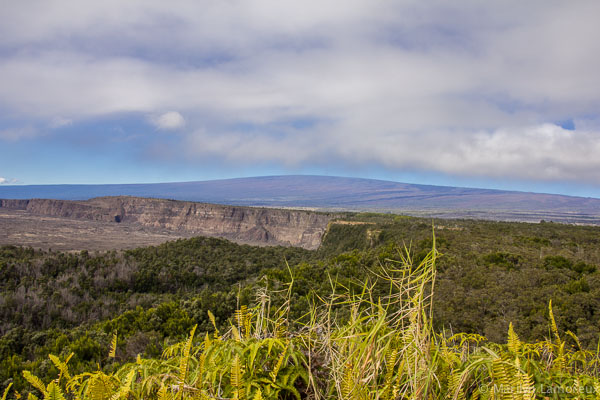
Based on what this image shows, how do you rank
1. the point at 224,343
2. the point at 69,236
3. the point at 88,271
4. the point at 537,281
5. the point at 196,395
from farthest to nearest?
the point at 69,236 < the point at 88,271 < the point at 537,281 < the point at 224,343 < the point at 196,395

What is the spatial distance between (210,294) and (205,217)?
47.6 m

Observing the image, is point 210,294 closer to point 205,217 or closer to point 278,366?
point 278,366

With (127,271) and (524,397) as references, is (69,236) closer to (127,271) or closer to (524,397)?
(127,271)

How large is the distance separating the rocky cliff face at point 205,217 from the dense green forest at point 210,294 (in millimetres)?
27336

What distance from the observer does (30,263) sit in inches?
560

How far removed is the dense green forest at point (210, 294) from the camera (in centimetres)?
578

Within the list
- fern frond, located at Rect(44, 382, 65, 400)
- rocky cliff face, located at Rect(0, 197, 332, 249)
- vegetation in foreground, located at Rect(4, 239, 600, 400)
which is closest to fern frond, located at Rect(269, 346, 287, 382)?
vegetation in foreground, located at Rect(4, 239, 600, 400)

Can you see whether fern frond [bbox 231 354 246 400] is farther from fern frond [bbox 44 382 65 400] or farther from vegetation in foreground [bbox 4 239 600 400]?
fern frond [bbox 44 382 65 400]

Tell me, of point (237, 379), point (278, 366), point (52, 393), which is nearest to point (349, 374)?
point (278, 366)

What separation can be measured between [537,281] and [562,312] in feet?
6.86

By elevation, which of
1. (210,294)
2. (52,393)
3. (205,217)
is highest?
(52,393)

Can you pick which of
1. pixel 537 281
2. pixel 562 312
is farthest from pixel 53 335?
pixel 537 281

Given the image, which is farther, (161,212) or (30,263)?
(161,212)

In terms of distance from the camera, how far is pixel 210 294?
31.9 feet
